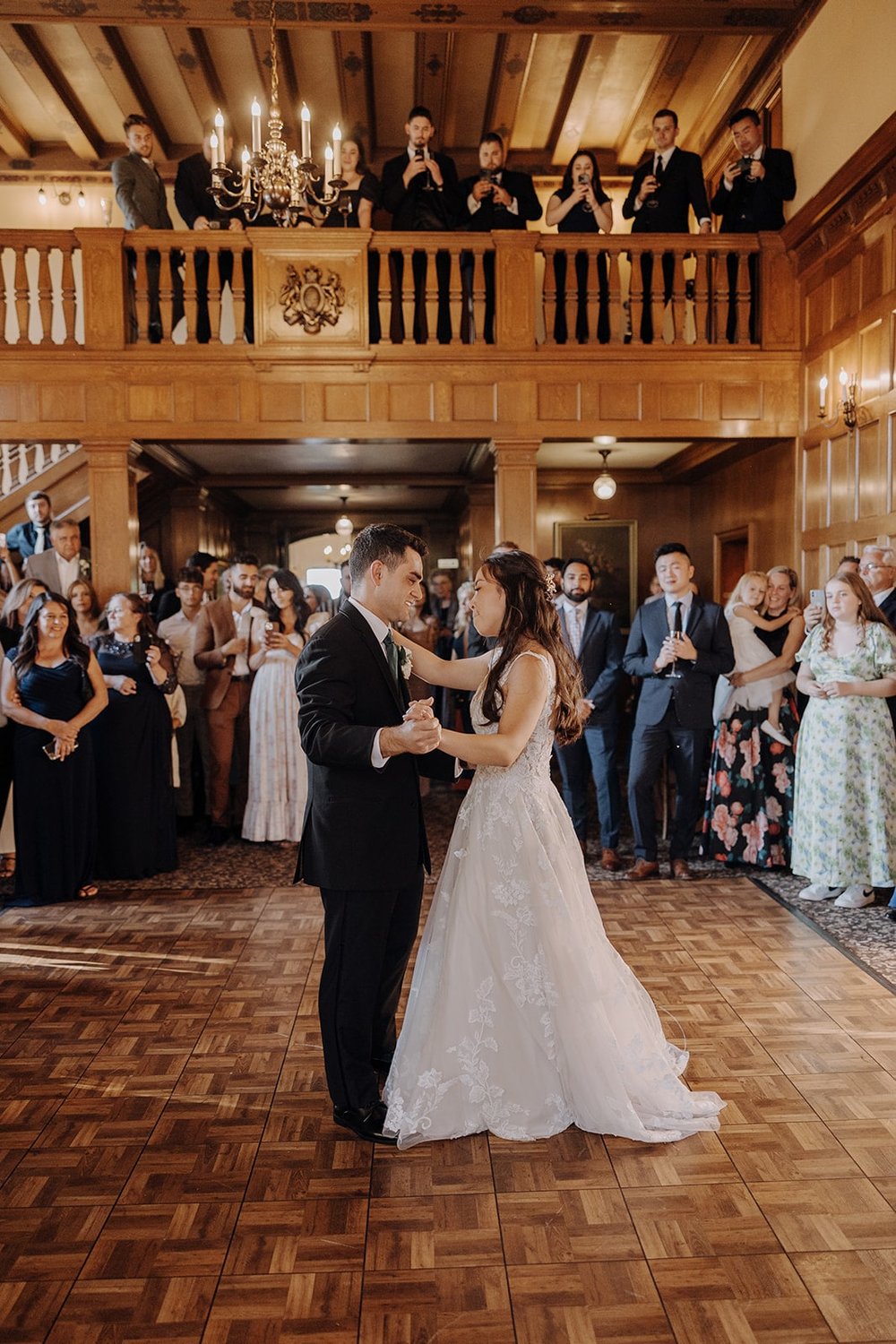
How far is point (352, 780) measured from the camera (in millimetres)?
2717

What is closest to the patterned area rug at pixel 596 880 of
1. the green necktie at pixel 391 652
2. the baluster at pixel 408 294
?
the green necktie at pixel 391 652

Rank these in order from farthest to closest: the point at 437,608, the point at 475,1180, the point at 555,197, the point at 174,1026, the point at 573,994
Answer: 1. the point at 437,608
2. the point at 555,197
3. the point at 174,1026
4. the point at 573,994
5. the point at 475,1180

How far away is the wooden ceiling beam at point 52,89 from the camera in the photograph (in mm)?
8367

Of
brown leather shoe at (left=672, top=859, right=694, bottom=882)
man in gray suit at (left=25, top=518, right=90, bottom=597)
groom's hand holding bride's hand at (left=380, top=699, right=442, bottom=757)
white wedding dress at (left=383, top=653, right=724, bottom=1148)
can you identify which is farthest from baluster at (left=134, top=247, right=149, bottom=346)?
groom's hand holding bride's hand at (left=380, top=699, right=442, bottom=757)

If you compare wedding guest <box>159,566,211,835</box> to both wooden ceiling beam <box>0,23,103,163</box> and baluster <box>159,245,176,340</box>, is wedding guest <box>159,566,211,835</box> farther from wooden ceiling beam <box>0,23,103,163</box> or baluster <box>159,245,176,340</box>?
wooden ceiling beam <box>0,23,103,163</box>

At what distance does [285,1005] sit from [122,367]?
4.94 metres

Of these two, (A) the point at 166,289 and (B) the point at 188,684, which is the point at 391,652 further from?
(A) the point at 166,289

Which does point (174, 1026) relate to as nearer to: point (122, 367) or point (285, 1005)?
point (285, 1005)

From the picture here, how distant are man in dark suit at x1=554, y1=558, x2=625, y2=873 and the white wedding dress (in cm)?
309

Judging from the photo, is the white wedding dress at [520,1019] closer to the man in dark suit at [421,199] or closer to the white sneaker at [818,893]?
the white sneaker at [818,893]

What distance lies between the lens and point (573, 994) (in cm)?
284

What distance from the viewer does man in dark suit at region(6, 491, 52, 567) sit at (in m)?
7.56

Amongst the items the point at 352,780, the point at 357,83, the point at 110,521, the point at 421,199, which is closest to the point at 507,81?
the point at 357,83

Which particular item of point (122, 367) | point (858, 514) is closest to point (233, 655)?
point (122, 367)
